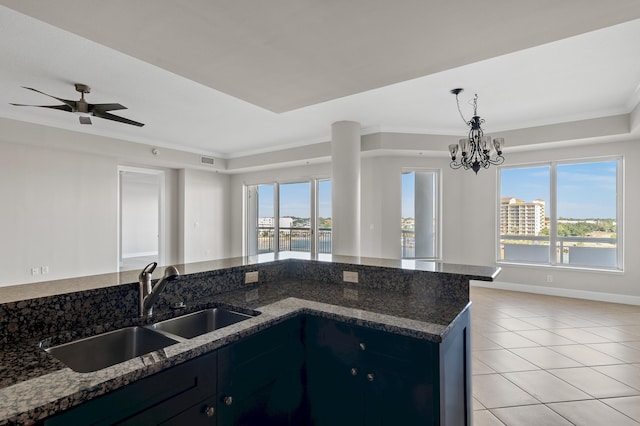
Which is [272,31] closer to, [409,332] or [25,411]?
[409,332]

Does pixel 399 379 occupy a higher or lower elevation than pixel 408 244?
lower

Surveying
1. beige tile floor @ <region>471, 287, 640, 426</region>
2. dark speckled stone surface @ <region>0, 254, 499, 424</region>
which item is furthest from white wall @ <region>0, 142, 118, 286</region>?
beige tile floor @ <region>471, 287, 640, 426</region>

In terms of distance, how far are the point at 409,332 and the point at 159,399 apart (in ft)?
3.15

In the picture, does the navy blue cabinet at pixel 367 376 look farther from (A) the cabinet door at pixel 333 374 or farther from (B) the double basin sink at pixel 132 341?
(B) the double basin sink at pixel 132 341

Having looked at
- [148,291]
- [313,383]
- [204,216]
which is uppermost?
[204,216]

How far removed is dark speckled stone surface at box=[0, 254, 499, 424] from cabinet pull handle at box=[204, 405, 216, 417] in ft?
0.71

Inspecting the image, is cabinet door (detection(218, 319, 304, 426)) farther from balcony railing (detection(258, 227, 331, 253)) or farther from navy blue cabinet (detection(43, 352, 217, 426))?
balcony railing (detection(258, 227, 331, 253))

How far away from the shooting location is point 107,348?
138 cm

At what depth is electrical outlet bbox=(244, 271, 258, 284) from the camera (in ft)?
7.09

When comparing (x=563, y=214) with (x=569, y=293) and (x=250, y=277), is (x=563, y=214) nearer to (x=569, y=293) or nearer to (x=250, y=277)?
(x=569, y=293)

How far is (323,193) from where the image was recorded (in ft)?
23.1

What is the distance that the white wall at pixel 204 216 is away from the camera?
7.46 metres

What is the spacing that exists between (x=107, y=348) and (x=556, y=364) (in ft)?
11.7

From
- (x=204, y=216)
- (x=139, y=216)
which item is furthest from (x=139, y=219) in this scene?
(x=204, y=216)
